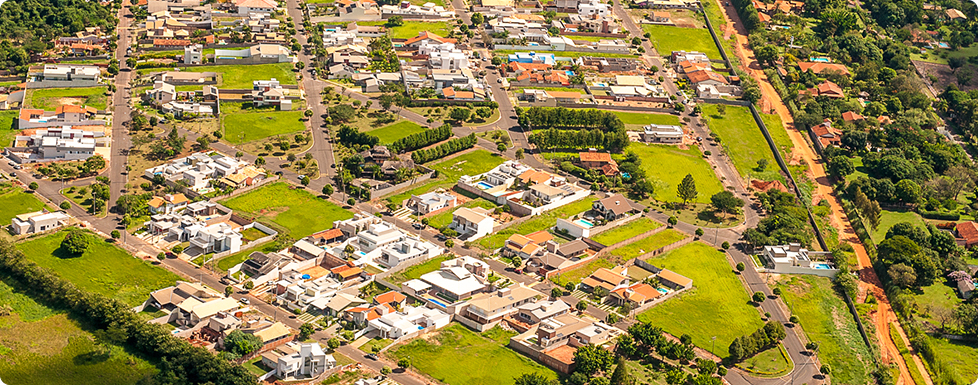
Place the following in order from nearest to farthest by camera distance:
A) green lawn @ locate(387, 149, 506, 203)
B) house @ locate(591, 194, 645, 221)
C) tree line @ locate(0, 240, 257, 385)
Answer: tree line @ locate(0, 240, 257, 385)
house @ locate(591, 194, 645, 221)
green lawn @ locate(387, 149, 506, 203)

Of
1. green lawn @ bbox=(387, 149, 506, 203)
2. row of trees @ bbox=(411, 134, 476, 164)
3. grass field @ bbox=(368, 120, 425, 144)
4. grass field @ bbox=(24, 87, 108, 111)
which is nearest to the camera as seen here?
green lawn @ bbox=(387, 149, 506, 203)

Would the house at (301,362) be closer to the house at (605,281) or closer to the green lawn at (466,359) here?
the green lawn at (466,359)

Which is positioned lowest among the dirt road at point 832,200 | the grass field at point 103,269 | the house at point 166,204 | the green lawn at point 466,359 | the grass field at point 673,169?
the dirt road at point 832,200

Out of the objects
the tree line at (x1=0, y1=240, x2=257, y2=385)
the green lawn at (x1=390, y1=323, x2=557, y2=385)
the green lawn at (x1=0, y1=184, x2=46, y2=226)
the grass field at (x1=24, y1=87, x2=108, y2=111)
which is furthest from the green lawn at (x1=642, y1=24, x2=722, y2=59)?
the tree line at (x1=0, y1=240, x2=257, y2=385)

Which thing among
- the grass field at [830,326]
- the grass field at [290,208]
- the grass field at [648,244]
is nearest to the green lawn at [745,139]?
the grass field at [648,244]

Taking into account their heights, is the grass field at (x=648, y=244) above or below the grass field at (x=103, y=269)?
below

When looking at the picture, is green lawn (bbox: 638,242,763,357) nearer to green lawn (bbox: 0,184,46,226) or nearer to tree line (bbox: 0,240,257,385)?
tree line (bbox: 0,240,257,385)
